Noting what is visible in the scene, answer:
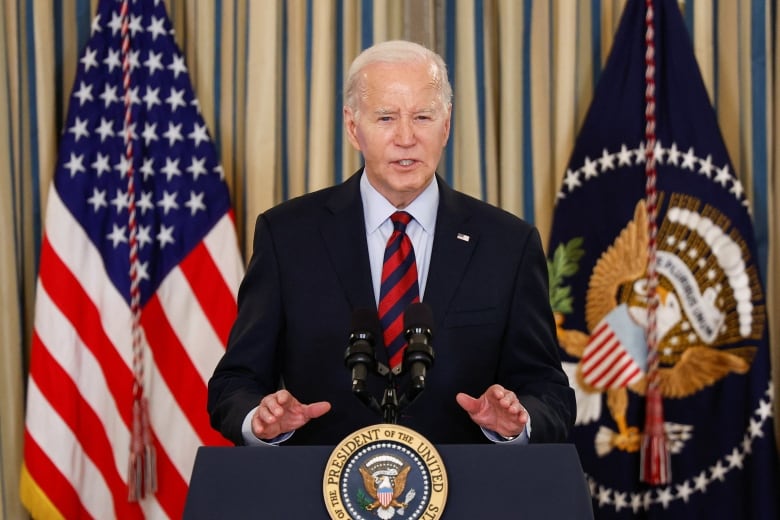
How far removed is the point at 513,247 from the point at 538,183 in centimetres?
191

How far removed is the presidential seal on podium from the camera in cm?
190

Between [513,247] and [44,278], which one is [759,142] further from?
[44,278]

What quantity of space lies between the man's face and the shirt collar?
8 cm

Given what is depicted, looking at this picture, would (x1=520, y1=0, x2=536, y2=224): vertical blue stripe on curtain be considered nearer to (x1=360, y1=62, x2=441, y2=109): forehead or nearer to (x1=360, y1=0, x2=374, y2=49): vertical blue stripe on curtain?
(x1=360, y1=0, x2=374, y2=49): vertical blue stripe on curtain

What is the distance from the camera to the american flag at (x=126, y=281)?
4.25m

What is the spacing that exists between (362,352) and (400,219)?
763 mm

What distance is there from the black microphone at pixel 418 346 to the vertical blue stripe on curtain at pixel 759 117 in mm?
2748

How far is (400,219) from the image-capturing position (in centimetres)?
276

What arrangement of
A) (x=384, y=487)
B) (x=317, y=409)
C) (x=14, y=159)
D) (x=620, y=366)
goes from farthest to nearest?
(x=14, y=159), (x=620, y=366), (x=317, y=409), (x=384, y=487)

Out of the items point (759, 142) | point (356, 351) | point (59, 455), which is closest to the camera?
point (356, 351)

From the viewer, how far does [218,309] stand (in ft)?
14.3

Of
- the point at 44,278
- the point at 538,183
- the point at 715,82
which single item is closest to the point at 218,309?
the point at 44,278

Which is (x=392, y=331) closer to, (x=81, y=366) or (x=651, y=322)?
(x=651, y=322)

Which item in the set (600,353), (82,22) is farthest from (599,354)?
(82,22)
